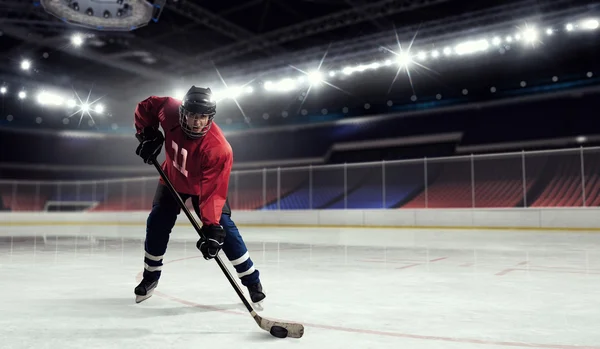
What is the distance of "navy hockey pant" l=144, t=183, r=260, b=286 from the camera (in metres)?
3.53

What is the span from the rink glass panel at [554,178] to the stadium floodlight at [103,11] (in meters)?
10.4

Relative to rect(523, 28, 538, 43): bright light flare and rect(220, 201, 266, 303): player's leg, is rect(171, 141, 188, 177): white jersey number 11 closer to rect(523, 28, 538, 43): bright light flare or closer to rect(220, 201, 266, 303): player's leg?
rect(220, 201, 266, 303): player's leg

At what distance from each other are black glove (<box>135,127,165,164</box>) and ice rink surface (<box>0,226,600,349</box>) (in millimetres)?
1012

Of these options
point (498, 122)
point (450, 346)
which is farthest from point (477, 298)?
point (498, 122)

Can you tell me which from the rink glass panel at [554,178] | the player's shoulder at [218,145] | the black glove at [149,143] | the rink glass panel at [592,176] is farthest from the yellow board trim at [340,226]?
the black glove at [149,143]

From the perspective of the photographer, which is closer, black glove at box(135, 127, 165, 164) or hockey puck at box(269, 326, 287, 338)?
hockey puck at box(269, 326, 287, 338)

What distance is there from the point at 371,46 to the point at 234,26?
3.95 m

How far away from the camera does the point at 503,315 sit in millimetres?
3205

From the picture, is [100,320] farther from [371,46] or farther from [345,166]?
[345,166]

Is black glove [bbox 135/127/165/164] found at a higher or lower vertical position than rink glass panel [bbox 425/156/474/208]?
lower

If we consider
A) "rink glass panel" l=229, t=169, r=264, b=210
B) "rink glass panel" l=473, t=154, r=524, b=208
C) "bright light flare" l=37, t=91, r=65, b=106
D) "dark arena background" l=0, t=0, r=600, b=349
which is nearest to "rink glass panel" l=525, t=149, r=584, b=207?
"dark arena background" l=0, t=0, r=600, b=349

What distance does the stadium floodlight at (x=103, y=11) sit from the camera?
9914 millimetres

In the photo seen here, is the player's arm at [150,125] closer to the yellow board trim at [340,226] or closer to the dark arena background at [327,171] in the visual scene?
the dark arena background at [327,171]

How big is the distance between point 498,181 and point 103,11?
37.4 feet
